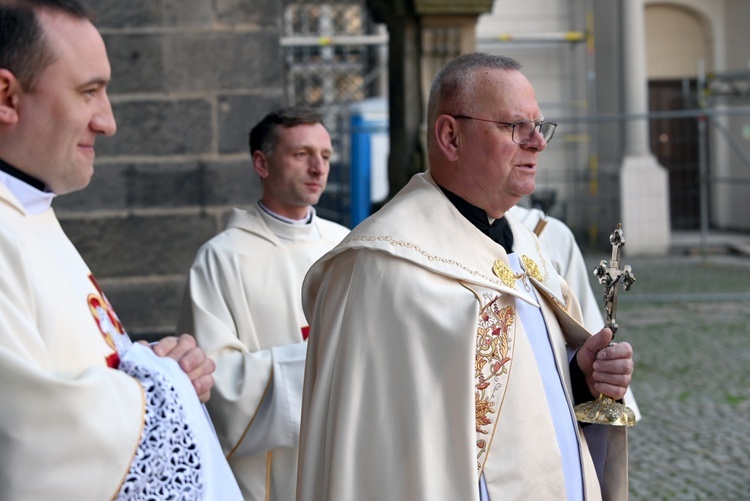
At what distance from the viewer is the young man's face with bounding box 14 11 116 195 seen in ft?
6.15

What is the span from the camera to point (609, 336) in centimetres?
241

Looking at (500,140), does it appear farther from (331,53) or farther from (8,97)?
(331,53)

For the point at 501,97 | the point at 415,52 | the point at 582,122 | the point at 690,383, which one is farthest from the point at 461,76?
the point at 582,122

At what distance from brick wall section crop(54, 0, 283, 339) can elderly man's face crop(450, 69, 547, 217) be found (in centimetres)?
298

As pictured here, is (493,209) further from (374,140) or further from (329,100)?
(329,100)

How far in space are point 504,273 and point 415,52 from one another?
5456mm

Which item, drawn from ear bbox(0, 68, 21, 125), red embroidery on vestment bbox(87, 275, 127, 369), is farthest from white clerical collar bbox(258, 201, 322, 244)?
ear bbox(0, 68, 21, 125)

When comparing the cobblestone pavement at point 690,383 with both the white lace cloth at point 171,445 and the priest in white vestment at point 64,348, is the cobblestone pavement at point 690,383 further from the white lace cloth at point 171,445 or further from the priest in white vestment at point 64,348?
the priest in white vestment at point 64,348

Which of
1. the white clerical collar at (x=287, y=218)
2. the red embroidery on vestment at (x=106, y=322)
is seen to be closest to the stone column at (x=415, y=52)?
the white clerical collar at (x=287, y=218)

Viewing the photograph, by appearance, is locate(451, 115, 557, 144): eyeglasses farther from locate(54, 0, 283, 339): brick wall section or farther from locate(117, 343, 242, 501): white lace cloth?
locate(54, 0, 283, 339): brick wall section

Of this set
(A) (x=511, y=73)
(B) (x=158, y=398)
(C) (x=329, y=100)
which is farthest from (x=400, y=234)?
(C) (x=329, y=100)

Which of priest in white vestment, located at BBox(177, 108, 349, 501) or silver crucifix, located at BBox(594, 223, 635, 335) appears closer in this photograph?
silver crucifix, located at BBox(594, 223, 635, 335)

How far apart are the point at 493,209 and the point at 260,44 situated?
10.1 feet

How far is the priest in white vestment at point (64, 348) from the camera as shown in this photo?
1.71 m
